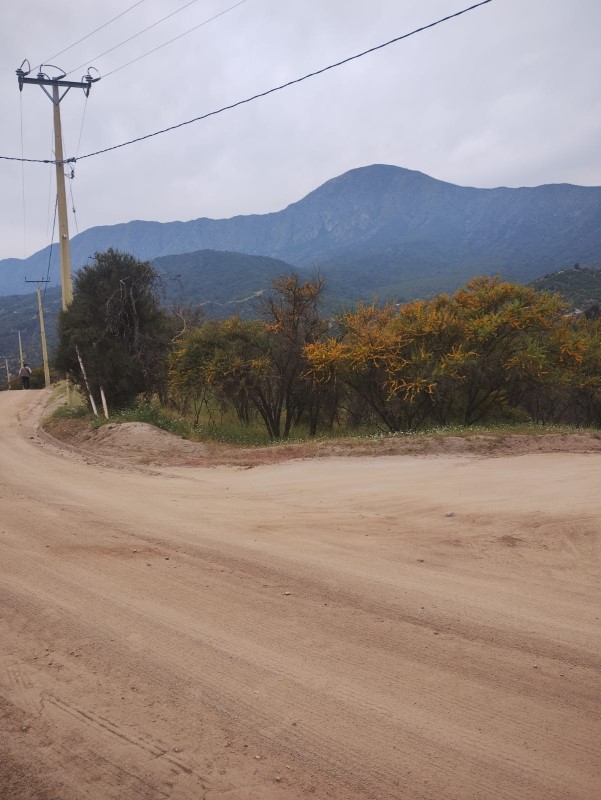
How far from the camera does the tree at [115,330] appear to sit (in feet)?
68.3

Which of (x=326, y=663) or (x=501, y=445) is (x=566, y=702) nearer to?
(x=326, y=663)

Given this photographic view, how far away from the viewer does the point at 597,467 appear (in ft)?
37.2

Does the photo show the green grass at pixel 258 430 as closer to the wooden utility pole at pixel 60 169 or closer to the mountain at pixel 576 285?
the wooden utility pole at pixel 60 169

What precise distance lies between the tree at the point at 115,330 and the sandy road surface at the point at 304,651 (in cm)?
1244

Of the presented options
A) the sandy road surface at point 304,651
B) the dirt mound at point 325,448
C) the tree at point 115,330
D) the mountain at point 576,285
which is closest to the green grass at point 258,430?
the dirt mound at point 325,448

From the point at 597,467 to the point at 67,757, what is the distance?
34.4 ft

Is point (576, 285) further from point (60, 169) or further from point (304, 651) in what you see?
point (304, 651)

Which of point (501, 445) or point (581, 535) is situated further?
point (501, 445)

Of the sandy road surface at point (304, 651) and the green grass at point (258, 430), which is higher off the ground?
the sandy road surface at point (304, 651)

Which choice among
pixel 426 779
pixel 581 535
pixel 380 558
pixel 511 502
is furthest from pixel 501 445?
pixel 426 779

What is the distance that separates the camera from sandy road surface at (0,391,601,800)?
130 inches

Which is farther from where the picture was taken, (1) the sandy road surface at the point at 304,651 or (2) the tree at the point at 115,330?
(2) the tree at the point at 115,330

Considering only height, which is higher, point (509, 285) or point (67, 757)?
point (509, 285)

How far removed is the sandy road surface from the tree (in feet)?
40.8
